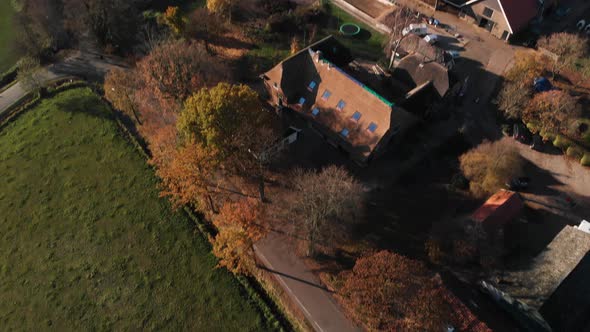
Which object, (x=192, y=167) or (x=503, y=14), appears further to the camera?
(x=503, y=14)

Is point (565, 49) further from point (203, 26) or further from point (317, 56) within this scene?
point (203, 26)

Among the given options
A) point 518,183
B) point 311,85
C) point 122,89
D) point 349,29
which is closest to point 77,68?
point 122,89

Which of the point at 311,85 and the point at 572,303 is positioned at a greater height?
the point at 311,85

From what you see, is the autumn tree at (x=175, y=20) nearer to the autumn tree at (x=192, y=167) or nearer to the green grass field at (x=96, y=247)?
the green grass field at (x=96, y=247)

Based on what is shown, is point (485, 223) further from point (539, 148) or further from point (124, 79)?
point (124, 79)

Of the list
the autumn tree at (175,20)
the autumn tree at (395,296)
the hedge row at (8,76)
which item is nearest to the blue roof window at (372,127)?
the autumn tree at (395,296)
